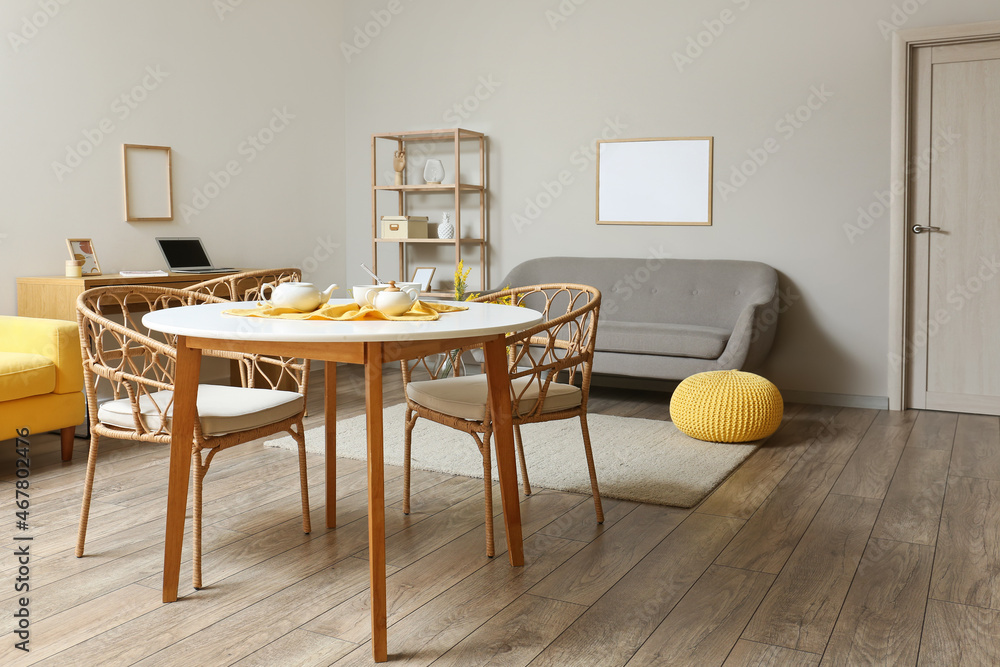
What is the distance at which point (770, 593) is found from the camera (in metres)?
2.21

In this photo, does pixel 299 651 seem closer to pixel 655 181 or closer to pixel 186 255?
pixel 186 255

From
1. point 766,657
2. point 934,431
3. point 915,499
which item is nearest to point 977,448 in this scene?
point 934,431

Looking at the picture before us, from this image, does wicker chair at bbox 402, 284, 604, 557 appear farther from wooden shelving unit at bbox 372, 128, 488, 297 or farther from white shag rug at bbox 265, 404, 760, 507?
wooden shelving unit at bbox 372, 128, 488, 297

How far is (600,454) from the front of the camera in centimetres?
363

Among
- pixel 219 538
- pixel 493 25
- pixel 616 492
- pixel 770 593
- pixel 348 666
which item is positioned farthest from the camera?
pixel 493 25

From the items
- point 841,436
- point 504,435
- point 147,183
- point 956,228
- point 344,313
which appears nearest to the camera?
point 344,313

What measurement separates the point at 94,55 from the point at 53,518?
2.73 meters

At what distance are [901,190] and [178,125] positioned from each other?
403 centimetres

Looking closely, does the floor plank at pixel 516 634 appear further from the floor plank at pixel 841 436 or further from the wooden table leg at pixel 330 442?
the floor plank at pixel 841 436

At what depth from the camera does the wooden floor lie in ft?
6.30

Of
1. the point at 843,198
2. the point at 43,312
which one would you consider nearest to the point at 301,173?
the point at 43,312

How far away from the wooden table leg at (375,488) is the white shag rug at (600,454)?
130cm

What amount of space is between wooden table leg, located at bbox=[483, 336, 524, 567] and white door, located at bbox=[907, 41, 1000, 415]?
10.4ft

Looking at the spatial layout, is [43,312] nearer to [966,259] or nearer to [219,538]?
[219,538]
